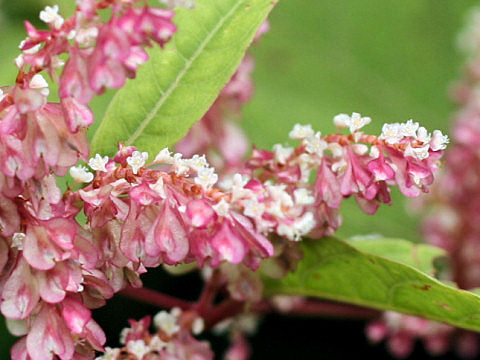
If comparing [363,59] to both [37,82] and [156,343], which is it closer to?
[156,343]

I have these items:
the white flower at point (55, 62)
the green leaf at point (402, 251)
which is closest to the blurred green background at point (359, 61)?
the green leaf at point (402, 251)

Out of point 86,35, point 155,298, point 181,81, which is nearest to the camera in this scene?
point 86,35

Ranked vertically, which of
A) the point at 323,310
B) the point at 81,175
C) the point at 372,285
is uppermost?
the point at 81,175

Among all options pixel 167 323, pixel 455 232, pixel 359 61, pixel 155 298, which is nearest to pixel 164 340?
pixel 167 323

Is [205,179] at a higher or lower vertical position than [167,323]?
higher

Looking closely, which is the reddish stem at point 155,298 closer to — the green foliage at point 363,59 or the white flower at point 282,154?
the white flower at point 282,154

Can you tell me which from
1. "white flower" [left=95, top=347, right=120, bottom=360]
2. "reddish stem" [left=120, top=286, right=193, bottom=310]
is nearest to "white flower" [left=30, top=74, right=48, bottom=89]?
"white flower" [left=95, top=347, right=120, bottom=360]
